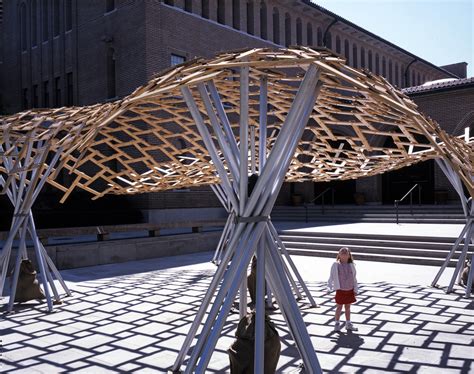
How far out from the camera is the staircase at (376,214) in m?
19.9

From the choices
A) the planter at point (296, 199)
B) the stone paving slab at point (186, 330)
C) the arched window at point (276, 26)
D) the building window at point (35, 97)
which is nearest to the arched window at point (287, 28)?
the arched window at point (276, 26)

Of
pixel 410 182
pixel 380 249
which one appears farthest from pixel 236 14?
pixel 380 249

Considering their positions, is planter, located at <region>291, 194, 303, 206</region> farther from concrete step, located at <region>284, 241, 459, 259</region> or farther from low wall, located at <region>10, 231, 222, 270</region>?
concrete step, located at <region>284, 241, 459, 259</region>

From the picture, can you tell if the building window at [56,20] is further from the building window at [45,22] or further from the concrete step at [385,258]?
the concrete step at [385,258]

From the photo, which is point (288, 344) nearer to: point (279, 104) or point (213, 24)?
point (279, 104)

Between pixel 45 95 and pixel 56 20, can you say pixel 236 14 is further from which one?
pixel 45 95

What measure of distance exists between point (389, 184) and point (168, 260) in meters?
15.5

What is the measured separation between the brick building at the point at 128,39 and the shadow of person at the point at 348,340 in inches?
589

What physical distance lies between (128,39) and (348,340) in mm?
18103

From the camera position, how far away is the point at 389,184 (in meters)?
26.3

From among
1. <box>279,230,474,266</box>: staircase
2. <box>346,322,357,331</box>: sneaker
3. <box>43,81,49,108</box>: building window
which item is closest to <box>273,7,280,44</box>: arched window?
<box>43,81,49,108</box>: building window

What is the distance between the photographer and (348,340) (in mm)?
6641

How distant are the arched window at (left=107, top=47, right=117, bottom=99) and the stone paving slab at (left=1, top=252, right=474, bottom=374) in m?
13.1

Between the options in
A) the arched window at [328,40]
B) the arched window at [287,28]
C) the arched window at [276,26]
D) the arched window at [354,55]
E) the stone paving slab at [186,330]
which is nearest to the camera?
the stone paving slab at [186,330]
